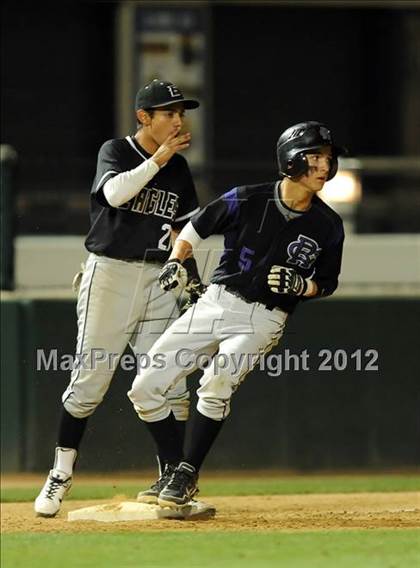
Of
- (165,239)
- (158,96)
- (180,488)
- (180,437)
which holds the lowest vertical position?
(180,488)

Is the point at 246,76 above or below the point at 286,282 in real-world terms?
above

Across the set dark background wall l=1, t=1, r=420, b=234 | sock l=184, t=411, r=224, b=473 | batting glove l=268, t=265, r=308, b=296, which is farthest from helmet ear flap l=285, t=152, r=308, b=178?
dark background wall l=1, t=1, r=420, b=234

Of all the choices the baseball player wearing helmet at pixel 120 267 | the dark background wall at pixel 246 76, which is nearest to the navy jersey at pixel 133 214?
the baseball player wearing helmet at pixel 120 267

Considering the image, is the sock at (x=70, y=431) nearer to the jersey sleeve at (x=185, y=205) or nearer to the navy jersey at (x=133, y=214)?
the navy jersey at (x=133, y=214)

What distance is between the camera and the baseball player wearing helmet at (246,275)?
7789 mm

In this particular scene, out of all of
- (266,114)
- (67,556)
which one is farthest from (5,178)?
(266,114)

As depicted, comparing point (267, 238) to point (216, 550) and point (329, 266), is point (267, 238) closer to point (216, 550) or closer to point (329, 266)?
point (329, 266)

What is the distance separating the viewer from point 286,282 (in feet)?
25.1

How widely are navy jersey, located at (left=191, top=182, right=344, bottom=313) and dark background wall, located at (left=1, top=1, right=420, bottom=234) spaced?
8588 mm

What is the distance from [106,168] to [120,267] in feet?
1.63

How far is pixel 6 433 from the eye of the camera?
396 inches

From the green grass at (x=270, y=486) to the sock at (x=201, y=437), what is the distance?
5.19ft

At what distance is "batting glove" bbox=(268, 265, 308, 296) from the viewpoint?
7.64 metres

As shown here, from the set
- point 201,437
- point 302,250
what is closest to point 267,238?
point 302,250
